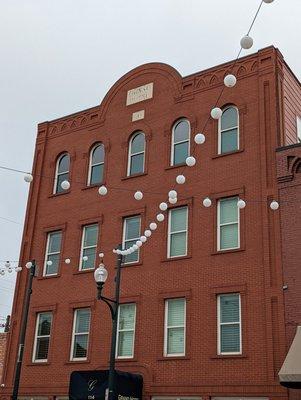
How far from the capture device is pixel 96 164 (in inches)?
950

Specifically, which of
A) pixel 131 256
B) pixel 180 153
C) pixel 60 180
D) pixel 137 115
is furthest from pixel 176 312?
pixel 60 180

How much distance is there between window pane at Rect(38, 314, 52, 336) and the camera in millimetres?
22517

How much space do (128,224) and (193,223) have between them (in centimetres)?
303

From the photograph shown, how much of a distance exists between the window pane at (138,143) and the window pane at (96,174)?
1.61 m

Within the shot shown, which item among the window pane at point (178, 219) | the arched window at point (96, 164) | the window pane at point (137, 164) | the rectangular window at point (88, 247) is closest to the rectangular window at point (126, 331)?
the rectangular window at point (88, 247)

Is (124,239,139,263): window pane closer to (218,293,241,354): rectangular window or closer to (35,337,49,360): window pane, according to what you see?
(218,293,241,354): rectangular window

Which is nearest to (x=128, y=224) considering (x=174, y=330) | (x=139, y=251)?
(x=139, y=251)

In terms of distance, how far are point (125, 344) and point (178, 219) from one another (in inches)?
186

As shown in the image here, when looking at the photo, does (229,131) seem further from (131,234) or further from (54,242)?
(54,242)

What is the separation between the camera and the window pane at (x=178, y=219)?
20531 mm

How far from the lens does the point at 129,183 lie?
22.4 metres

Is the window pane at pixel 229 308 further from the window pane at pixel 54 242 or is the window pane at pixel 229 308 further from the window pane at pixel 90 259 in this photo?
the window pane at pixel 54 242

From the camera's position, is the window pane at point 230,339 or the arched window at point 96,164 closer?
the window pane at point 230,339

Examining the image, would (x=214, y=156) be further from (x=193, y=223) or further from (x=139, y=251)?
(x=139, y=251)
